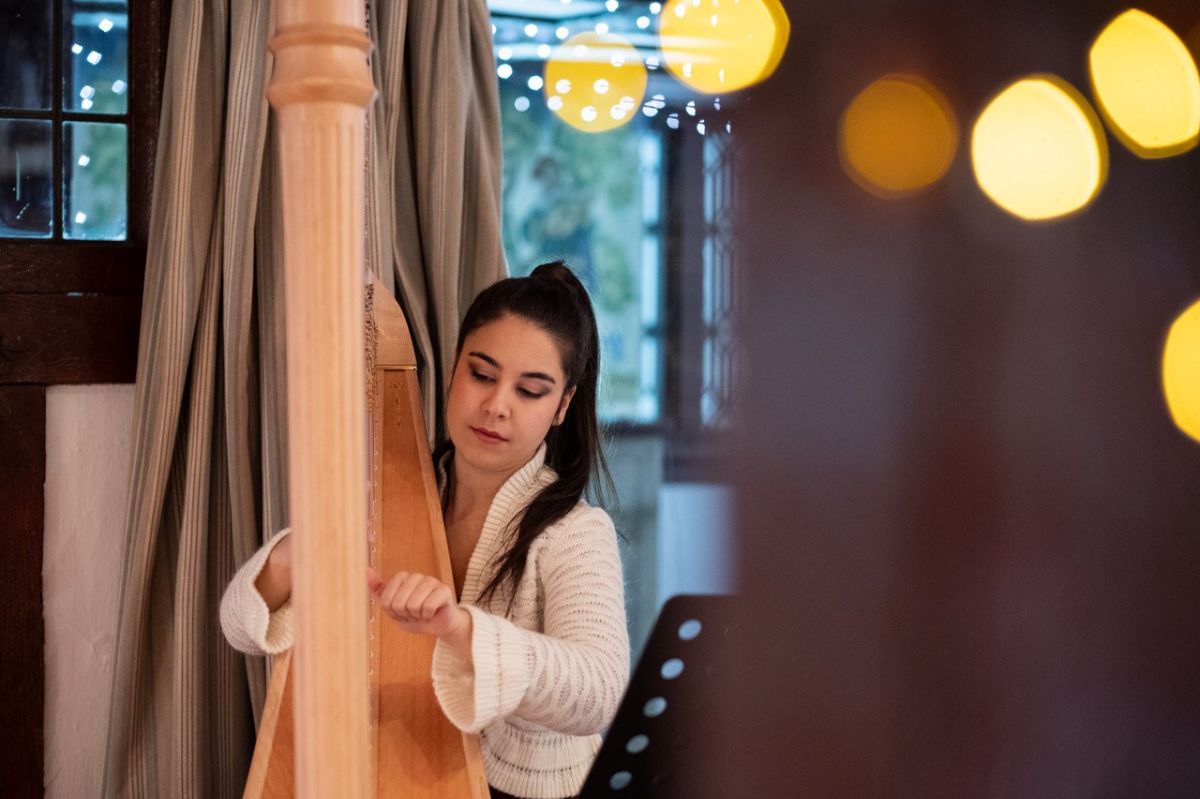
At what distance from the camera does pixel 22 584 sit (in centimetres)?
150

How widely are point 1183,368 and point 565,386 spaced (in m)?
0.75

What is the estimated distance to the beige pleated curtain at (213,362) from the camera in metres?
1.45

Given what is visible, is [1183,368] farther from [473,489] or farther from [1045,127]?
[473,489]

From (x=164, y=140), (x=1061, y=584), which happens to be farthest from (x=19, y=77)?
(x=1061, y=584)

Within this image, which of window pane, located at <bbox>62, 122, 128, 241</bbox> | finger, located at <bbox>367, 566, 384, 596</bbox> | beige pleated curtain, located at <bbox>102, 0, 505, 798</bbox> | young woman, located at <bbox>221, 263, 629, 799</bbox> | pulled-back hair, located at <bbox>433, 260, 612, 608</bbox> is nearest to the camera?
finger, located at <bbox>367, 566, 384, 596</bbox>

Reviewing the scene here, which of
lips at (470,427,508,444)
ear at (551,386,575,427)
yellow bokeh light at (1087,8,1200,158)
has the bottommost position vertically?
lips at (470,427,508,444)

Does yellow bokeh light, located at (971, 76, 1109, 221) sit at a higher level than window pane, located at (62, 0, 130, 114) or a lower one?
lower

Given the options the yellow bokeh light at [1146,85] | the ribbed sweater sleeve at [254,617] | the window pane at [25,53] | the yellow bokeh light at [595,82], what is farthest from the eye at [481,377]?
the yellow bokeh light at [595,82]

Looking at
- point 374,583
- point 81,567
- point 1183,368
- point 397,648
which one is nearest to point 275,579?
point 397,648

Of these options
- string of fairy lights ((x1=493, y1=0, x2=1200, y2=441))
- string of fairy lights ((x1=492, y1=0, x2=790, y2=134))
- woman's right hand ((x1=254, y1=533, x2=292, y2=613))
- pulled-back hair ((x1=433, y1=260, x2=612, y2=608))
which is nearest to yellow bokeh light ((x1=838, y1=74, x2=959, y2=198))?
string of fairy lights ((x1=493, y1=0, x2=1200, y2=441))

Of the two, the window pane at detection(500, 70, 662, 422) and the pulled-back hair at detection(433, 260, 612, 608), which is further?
the window pane at detection(500, 70, 662, 422)

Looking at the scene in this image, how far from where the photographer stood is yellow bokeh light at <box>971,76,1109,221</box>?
1.10 metres

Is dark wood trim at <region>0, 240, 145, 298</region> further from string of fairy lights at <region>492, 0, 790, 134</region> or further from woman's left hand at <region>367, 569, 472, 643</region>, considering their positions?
string of fairy lights at <region>492, 0, 790, 134</region>

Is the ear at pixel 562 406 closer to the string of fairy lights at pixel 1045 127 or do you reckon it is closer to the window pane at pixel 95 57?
the string of fairy lights at pixel 1045 127
